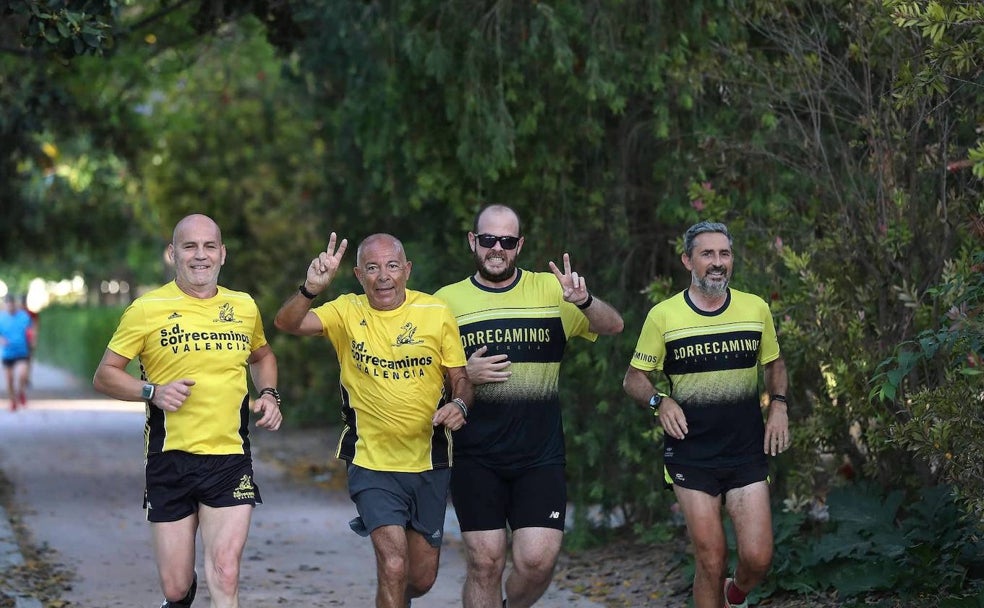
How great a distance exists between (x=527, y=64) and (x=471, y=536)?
4.64 m

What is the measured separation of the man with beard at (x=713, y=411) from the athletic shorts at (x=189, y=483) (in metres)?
1.97

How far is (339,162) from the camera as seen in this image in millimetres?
16016

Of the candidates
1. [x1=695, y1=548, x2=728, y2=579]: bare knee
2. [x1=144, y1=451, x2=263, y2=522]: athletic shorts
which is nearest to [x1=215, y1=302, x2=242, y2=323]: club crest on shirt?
[x1=144, y1=451, x2=263, y2=522]: athletic shorts

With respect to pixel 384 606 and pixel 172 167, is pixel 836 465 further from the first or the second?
pixel 172 167

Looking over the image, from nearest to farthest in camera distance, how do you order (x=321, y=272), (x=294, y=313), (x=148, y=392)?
(x=148, y=392)
(x=321, y=272)
(x=294, y=313)

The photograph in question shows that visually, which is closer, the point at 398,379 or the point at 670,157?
the point at 398,379

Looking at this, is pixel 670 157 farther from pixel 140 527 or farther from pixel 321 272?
pixel 140 527

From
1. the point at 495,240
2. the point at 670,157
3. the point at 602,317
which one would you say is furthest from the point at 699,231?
the point at 670,157

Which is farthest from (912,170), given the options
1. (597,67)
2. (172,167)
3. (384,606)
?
(172,167)

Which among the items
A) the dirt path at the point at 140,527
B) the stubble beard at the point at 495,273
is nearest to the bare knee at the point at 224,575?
the stubble beard at the point at 495,273

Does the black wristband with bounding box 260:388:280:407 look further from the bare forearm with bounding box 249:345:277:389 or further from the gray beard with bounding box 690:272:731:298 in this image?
the gray beard with bounding box 690:272:731:298

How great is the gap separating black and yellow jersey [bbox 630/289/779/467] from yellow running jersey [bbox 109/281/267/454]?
1.94m

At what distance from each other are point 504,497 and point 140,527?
7.05 m

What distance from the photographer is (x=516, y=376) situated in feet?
23.9
